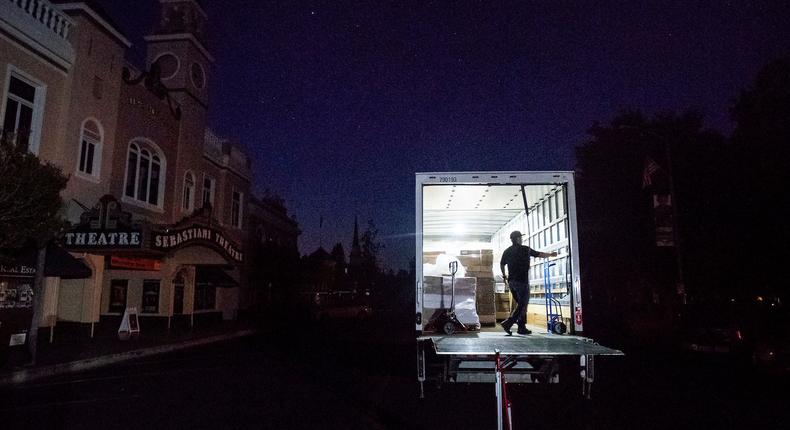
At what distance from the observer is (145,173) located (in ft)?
72.7

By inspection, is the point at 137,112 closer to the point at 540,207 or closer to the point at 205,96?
the point at 205,96

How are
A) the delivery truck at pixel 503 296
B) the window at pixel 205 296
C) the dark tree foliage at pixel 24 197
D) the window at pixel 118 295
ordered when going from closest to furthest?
the delivery truck at pixel 503 296
the dark tree foliage at pixel 24 197
the window at pixel 118 295
the window at pixel 205 296

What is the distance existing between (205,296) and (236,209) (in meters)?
5.96

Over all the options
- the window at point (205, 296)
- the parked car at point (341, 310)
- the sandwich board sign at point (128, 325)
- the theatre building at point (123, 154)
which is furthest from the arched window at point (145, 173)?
the parked car at point (341, 310)

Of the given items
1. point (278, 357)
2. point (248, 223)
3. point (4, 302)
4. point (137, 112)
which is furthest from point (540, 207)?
point (248, 223)

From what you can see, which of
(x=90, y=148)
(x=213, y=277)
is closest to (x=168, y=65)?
(x=90, y=148)

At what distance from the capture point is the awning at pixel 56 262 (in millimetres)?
13695

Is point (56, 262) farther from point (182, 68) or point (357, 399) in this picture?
point (182, 68)

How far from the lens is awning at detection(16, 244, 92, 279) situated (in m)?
13.7

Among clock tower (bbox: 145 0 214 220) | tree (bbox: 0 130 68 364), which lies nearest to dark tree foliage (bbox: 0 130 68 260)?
tree (bbox: 0 130 68 364)

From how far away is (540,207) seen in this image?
35.5 feet

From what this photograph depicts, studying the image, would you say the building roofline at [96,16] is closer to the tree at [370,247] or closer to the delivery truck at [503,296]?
the delivery truck at [503,296]

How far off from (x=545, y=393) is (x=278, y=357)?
26.7 feet

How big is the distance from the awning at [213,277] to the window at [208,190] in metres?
3.43
